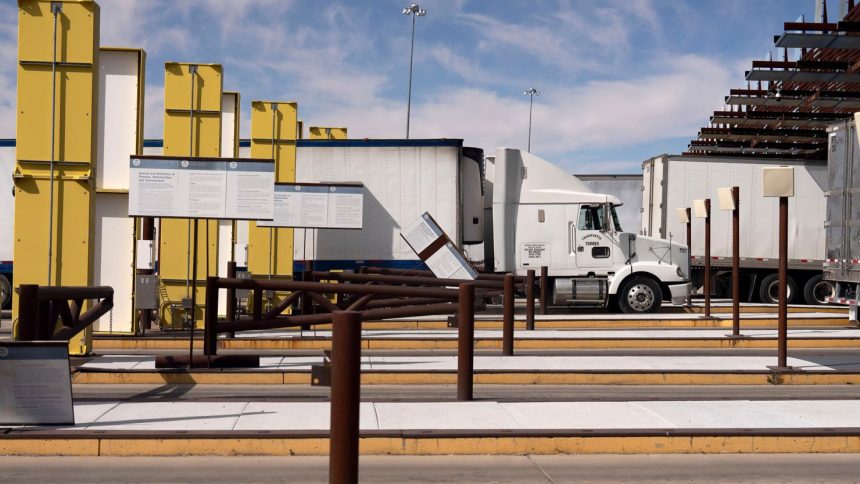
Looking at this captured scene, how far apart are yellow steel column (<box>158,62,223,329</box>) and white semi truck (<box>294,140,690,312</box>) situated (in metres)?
5.20

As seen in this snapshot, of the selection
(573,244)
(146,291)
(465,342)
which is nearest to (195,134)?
(146,291)

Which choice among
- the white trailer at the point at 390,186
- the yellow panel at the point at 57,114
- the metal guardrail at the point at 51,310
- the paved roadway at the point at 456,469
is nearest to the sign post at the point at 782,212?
the paved roadway at the point at 456,469

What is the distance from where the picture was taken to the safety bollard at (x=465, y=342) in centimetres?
973

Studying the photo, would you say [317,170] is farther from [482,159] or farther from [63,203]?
[63,203]

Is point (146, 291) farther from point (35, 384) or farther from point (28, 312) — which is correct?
point (35, 384)

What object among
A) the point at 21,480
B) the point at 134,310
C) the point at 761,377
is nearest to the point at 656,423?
the point at 761,377

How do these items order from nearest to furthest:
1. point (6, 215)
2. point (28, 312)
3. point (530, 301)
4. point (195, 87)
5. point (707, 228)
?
1. point (28, 312)
2. point (195, 87)
3. point (530, 301)
4. point (707, 228)
5. point (6, 215)

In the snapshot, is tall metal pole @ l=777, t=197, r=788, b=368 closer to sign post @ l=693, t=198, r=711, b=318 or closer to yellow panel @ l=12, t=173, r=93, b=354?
sign post @ l=693, t=198, r=711, b=318

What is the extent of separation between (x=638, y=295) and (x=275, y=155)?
370 inches

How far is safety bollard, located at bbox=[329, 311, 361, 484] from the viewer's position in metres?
4.80

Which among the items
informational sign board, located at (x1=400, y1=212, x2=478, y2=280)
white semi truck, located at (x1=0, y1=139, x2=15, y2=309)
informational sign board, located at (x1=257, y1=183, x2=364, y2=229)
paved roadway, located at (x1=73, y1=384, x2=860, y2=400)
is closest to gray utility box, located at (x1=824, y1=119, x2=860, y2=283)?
paved roadway, located at (x1=73, y1=384, x2=860, y2=400)

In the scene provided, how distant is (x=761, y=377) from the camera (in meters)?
12.2

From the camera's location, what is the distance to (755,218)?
27531 mm

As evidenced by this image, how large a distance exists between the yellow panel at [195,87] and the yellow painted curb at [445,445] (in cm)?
1121
